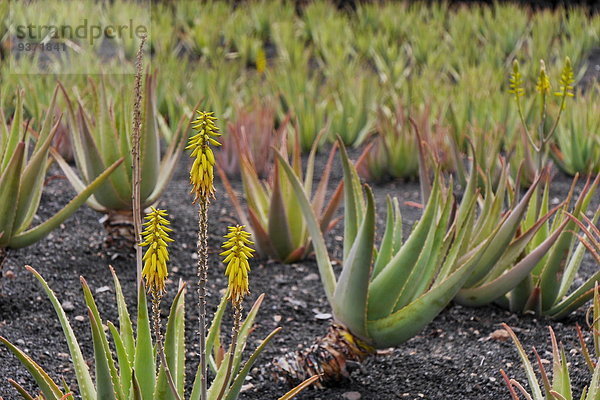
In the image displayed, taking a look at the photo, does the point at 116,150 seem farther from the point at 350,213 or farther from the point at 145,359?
the point at 145,359

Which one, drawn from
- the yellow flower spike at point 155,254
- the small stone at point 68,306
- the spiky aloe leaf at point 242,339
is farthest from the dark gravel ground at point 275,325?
the yellow flower spike at point 155,254

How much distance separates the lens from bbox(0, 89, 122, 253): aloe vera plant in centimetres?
189

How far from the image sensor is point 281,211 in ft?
8.21

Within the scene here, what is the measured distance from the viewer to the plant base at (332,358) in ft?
5.94

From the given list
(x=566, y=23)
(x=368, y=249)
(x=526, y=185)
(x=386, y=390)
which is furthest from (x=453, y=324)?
(x=566, y=23)

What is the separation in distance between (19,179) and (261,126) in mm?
1730

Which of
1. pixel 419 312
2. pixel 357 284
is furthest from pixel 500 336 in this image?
pixel 357 284

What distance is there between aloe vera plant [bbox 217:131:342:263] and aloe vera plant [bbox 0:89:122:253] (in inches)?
23.8

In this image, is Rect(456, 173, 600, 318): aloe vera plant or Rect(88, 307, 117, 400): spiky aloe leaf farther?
Rect(456, 173, 600, 318): aloe vera plant

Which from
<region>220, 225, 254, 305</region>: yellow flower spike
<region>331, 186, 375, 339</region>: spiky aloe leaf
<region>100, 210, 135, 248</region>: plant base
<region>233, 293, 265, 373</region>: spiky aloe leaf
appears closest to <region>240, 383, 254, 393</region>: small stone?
<region>331, 186, 375, 339</region>: spiky aloe leaf

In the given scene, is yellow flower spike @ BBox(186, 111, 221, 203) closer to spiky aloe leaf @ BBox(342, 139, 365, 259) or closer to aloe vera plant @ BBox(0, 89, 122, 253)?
spiky aloe leaf @ BBox(342, 139, 365, 259)

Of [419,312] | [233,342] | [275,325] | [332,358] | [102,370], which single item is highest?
[233,342]

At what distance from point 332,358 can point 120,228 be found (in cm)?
94

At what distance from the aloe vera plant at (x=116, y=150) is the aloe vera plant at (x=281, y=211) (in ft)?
0.80
